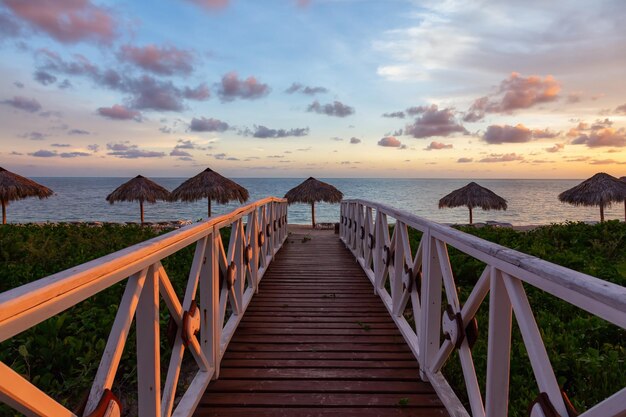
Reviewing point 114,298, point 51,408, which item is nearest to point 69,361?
point 114,298

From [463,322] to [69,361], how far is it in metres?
3.06

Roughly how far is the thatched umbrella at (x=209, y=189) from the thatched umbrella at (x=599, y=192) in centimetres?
1502

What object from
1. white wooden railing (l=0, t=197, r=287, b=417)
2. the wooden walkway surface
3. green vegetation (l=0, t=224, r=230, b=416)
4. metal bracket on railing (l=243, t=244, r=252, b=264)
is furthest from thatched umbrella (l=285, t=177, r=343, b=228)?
white wooden railing (l=0, t=197, r=287, b=417)

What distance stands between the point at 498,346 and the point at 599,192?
63.2 feet

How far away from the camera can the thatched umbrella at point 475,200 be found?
63.2 feet

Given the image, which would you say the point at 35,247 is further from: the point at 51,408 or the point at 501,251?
the point at 501,251

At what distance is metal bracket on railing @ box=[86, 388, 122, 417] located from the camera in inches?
48.1

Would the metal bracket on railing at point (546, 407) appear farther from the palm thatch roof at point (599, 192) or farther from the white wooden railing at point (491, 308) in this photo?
the palm thatch roof at point (599, 192)

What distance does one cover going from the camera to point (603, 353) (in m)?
3.42

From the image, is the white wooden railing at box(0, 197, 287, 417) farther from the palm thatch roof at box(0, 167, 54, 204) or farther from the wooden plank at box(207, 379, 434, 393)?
the palm thatch roof at box(0, 167, 54, 204)

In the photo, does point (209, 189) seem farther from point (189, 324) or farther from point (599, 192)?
point (599, 192)

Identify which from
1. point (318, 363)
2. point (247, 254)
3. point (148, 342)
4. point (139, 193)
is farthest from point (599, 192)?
point (139, 193)

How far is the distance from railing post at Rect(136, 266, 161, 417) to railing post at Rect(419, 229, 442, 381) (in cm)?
174

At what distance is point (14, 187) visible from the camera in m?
16.2
